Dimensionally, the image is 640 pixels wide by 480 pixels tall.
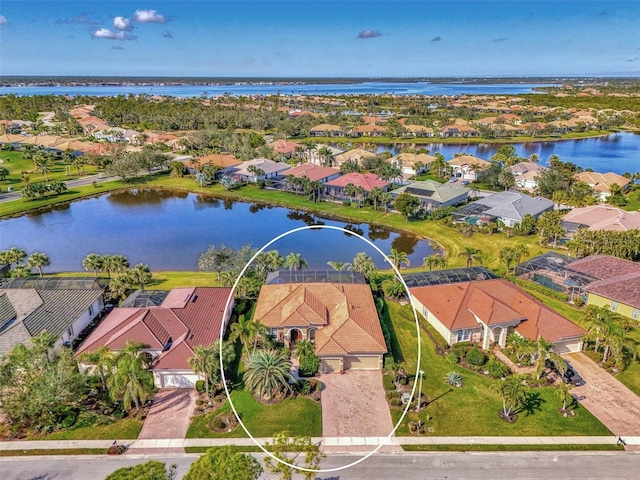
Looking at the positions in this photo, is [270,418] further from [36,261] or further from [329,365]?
[36,261]

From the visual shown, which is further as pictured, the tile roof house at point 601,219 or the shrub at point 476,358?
the tile roof house at point 601,219

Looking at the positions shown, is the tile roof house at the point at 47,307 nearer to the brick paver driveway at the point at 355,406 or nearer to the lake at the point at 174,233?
the lake at the point at 174,233

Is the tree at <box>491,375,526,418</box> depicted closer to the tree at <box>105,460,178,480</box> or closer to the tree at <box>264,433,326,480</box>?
the tree at <box>264,433,326,480</box>

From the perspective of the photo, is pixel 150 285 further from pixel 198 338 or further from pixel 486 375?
pixel 486 375

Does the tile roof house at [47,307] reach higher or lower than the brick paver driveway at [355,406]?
higher

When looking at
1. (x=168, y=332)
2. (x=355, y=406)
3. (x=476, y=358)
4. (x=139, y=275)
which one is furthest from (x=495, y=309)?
(x=139, y=275)

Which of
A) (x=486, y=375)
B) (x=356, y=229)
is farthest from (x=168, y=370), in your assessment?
(x=356, y=229)

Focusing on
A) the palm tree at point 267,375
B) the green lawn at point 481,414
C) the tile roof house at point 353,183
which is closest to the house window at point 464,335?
the green lawn at point 481,414
